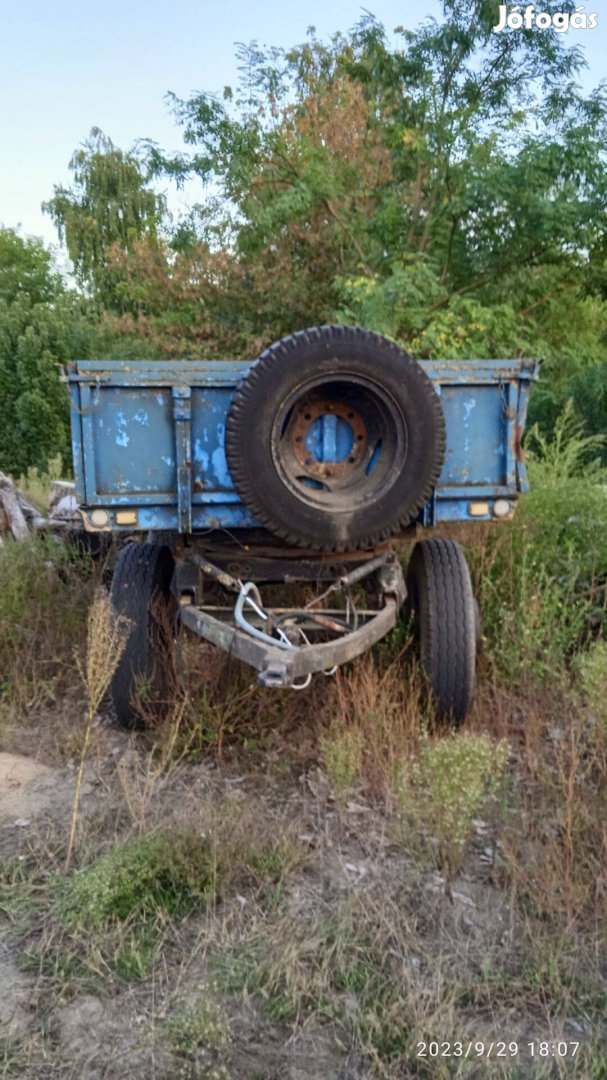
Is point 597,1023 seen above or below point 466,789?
below

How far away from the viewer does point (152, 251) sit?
12.4 metres

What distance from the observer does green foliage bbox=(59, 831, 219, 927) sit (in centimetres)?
289

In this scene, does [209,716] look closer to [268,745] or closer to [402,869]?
[268,745]

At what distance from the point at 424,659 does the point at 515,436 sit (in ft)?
4.12

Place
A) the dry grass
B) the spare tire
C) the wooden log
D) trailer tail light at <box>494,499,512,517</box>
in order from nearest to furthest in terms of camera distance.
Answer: the dry grass → the spare tire → trailer tail light at <box>494,499,512,517</box> → the wooden log

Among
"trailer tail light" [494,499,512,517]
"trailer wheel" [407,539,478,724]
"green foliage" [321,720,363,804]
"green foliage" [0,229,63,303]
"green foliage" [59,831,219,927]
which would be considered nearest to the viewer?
"green foliage" [59,831,219,927]

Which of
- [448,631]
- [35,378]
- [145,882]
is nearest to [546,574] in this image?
[448,631]

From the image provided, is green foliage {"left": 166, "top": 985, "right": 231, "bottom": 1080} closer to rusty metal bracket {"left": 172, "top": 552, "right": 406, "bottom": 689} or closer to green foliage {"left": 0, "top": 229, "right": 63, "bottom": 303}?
rusty metal bracket {"left": 172, "top": 552, "right": 406, "bottom": 689}

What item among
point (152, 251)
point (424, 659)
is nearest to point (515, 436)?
point (424, 659)

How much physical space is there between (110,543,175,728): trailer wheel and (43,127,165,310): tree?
20.9 m

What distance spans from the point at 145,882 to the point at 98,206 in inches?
979

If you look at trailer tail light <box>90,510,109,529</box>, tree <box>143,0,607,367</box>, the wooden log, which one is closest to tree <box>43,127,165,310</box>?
tree <box>143,0,607,367</box>

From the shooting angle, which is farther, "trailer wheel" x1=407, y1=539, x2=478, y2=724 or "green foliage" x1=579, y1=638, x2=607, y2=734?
A: "trailer wheel" x1=407, y1=539, x2=478, y2=724

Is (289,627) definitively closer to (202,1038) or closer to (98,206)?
(202,1038)
